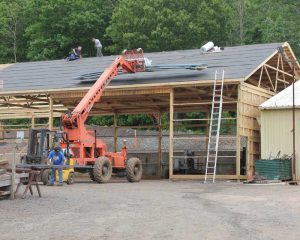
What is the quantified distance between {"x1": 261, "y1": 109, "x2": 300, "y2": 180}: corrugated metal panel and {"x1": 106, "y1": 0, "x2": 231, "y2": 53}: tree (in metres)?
24.9

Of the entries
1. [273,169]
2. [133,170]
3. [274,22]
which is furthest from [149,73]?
[274,22]

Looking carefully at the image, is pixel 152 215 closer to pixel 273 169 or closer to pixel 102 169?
pixel 102 169

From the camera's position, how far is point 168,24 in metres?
49.2

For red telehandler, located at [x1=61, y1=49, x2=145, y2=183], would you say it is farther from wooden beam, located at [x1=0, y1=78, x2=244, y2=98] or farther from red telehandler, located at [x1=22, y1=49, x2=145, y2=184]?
wooden beam, located at [x1=0, y1=78, x2=244, y2=98]

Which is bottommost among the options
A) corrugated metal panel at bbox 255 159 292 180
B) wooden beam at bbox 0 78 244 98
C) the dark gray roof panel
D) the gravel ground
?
the gravel ground

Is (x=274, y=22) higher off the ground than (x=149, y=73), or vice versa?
(x=274, y=22)

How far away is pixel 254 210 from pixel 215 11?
38576mm

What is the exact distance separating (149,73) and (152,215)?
47.3 ft

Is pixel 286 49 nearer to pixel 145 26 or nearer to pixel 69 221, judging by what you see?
pixel 69 221

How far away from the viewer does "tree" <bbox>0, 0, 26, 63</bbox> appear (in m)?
60.7

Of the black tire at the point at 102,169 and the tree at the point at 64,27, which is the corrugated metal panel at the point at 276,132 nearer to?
the black tire at the point at 102,169

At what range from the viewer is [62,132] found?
2127 centimetres

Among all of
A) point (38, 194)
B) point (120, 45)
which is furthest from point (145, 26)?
point (38, 194)

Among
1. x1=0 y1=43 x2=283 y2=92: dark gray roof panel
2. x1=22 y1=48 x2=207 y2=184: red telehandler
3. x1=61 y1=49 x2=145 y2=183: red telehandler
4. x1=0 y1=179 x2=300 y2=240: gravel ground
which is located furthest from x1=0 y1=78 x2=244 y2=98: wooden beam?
x1=0 y1=179 x2=300 y2=240: gravel ground
